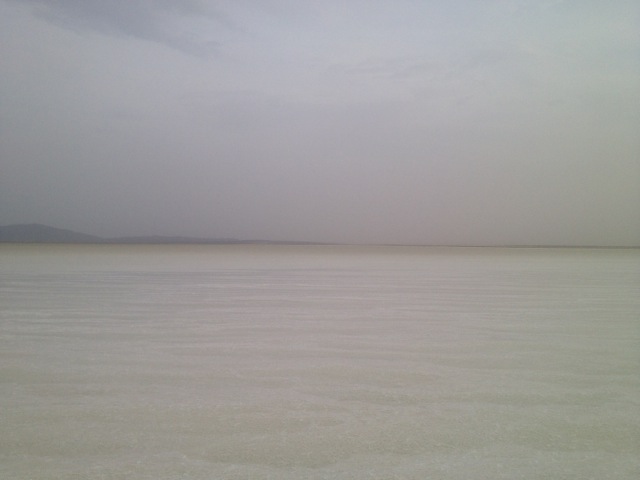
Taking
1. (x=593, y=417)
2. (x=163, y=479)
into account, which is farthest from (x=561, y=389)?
(x=163, y=479)

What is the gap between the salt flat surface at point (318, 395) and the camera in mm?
1914

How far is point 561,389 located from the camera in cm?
281

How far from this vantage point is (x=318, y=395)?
2.67m

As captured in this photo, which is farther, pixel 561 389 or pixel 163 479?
pixel 561 389

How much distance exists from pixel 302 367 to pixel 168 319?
7.24ft

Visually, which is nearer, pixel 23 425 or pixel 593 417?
pixel 23 425

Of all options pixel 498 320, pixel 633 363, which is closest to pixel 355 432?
pixel 633 363

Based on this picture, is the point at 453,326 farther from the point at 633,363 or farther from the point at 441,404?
the point at 441,404

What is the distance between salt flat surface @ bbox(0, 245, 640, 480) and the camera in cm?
191

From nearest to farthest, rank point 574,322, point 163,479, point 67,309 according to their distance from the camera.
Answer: point 163,479 → point 574,322 → point 67,309

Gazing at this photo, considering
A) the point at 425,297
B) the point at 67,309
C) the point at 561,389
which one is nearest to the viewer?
the point at 561,389

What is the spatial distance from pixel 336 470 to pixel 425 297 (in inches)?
214

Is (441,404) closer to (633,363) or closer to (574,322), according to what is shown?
(633,363)

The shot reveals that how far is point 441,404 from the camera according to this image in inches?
100
